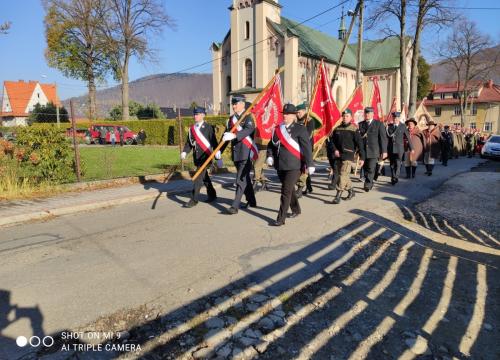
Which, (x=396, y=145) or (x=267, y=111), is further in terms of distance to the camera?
(x=396, y=145)

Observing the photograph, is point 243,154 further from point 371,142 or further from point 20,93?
point 20,93

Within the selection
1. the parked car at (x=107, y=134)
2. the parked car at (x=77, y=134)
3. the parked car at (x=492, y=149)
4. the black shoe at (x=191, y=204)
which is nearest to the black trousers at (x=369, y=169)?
the black shoe at (x=191, y=204)

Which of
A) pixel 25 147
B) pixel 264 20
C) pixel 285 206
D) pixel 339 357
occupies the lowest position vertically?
pixel 339 357

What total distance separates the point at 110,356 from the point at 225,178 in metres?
9.46

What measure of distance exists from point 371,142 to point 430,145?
5.35 m

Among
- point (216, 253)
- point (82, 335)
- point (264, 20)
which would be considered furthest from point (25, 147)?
point (264, 20)

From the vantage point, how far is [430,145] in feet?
44.9

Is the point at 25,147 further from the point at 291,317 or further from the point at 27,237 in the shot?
the point at 291,317

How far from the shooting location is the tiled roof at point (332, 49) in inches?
1659

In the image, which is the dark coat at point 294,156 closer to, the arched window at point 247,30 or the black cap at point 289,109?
the black cap at point 289,109

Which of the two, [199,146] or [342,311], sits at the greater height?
[199,146]

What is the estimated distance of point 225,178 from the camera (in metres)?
12.2

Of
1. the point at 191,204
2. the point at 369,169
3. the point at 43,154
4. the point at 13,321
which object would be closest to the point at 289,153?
the point at 191,204

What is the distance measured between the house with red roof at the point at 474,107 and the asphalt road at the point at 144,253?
217 feet
